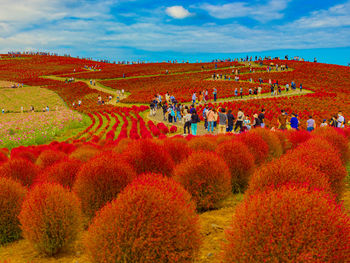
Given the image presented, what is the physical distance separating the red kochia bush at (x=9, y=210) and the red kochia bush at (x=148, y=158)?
2.48 m

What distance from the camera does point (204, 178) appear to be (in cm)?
644

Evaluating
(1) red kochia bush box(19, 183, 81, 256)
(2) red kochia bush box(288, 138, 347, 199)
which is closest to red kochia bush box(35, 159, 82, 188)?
(1) red kochia bush box(19, 183, 81, 256)

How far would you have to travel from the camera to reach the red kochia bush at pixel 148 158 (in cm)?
709

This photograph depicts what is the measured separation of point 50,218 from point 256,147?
258 inches

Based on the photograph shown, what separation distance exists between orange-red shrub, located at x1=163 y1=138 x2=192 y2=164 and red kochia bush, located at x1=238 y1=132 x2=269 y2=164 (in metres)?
1.93

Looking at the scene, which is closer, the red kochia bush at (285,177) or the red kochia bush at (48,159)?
the red kochia bush at (285,177)

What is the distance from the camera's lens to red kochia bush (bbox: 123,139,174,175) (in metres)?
7.09

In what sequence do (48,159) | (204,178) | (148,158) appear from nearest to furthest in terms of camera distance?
(204,178)
(148,158)
(48,159)

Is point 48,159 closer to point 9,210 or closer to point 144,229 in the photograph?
point 9,210

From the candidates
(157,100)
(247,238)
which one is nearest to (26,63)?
(157,100)

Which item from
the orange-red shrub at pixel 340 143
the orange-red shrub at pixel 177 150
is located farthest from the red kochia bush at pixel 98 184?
the orange-red shrub at pixel 340 143

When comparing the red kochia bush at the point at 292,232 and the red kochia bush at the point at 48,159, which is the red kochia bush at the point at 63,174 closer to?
the red kochia bush at the point at 48,159

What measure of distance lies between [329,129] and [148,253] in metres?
10.8

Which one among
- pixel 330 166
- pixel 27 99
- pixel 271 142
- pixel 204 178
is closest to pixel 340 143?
pixel 271 142
